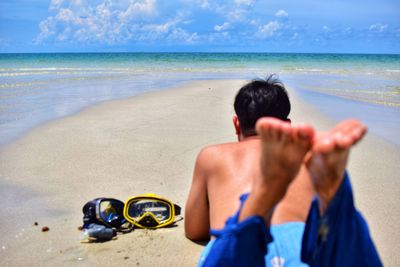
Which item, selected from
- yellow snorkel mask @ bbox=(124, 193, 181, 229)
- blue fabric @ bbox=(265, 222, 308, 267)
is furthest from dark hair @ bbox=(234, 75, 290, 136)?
yellow snorkel mask @ bbox=(124, 193, 181, 229)

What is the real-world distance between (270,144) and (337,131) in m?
0.21

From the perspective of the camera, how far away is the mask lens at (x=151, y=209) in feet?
10.9

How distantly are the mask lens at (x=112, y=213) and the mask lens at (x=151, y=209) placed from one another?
87 millimetres

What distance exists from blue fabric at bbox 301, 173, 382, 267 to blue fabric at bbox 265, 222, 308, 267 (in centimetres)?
17

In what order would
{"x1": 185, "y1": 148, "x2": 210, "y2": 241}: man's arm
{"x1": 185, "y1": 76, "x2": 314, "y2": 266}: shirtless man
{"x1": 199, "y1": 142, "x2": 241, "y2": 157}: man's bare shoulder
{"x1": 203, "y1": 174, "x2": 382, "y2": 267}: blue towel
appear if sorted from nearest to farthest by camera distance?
1. {"x1": 203, "y1": 174, "x2": 382, "y2": 267}: blue towel
2. {"x1": 185, "y1": 76, "x2": 314, "y2": 266}: shirtless man
3. {"x1": 199, "y1": 142, "x2": 241, "y2": 157}: man's bare shoulder
4. {"x1": 185, "y1": 148, "x2": 210, "y2": 241}: man's arm

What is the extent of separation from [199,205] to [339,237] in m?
1.19

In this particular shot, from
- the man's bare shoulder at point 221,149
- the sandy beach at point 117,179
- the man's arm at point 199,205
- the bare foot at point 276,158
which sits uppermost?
the bare foot at point 276,158

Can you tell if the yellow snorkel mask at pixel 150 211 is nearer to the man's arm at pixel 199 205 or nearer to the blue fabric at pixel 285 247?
the man's arm at pixel 199 205

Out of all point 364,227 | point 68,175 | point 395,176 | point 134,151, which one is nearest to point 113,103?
point 134,151

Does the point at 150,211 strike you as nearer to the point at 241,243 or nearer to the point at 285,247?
the point at 285,247

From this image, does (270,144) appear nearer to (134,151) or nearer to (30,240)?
(30,240)

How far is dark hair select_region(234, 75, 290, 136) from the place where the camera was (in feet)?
7.82

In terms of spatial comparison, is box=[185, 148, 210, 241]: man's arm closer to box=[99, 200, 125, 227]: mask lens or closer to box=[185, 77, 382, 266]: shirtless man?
A: box=[185, 77, 382, 266]: shirtless man

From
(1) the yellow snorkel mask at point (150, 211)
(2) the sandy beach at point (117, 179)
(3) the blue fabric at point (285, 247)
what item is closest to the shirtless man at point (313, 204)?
(3) the blue fabric at point (285, 247)
